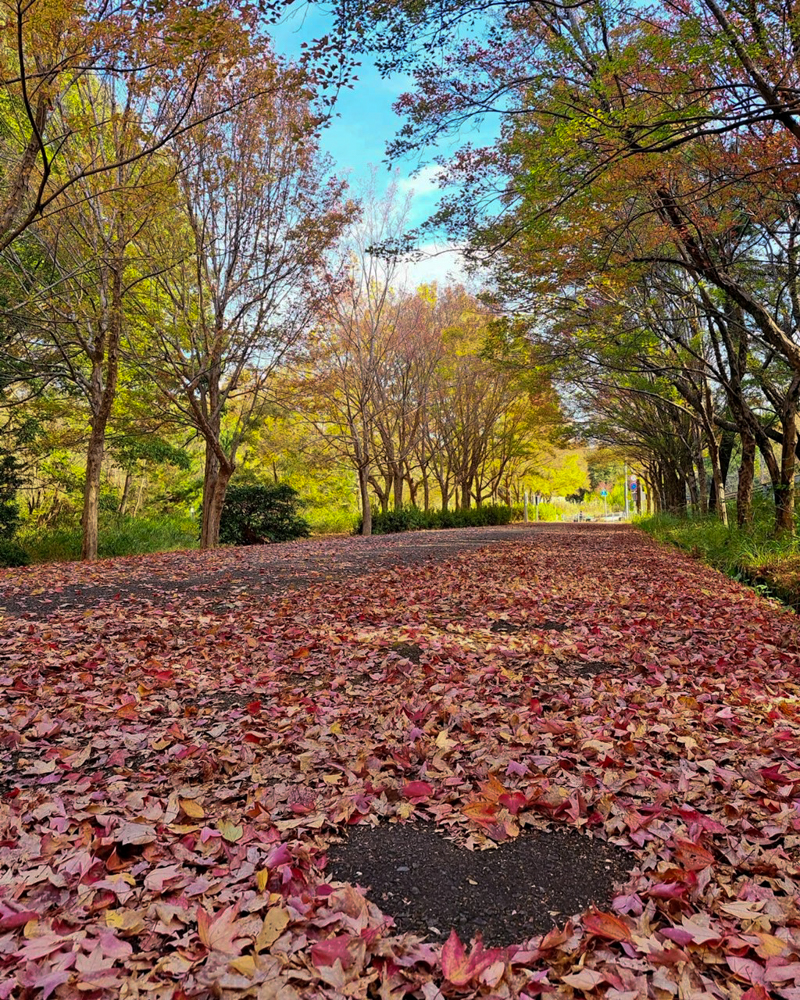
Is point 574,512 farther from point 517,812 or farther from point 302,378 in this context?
point 517,812

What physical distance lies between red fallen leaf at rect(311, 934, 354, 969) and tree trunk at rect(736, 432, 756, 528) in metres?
10.0

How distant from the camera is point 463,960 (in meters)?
1.40

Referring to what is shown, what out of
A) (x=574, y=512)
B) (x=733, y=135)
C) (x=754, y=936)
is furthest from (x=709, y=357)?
(x=574, y=512)

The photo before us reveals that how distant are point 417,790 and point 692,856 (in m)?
0.93

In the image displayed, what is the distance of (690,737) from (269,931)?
2028mm

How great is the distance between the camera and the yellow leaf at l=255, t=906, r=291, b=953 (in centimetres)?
145

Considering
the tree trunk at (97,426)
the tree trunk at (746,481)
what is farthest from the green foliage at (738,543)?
the tree trunk at (97,426)

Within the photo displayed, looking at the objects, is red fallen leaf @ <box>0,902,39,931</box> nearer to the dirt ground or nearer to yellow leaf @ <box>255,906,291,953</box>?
yellow leaf @ <box>255,906,291,953</box>

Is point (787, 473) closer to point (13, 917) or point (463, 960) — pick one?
point (463, 960)

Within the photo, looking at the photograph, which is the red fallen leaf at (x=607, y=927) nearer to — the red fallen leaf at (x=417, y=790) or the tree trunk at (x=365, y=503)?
the red fallen leaf at (x=417, y=790)

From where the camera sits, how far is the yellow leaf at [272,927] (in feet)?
4.76

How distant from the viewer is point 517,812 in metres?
2.08

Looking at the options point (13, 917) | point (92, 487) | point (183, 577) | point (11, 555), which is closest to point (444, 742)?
point (13, 917)

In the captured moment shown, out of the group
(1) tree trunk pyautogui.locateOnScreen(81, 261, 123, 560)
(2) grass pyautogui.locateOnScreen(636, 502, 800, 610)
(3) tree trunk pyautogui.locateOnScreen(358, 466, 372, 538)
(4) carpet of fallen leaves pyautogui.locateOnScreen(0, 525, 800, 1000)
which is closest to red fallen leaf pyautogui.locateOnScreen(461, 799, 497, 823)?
(4) carpet of fallen leaves pyautogui.locateOnScreen(0, 525, 800, 1000)
